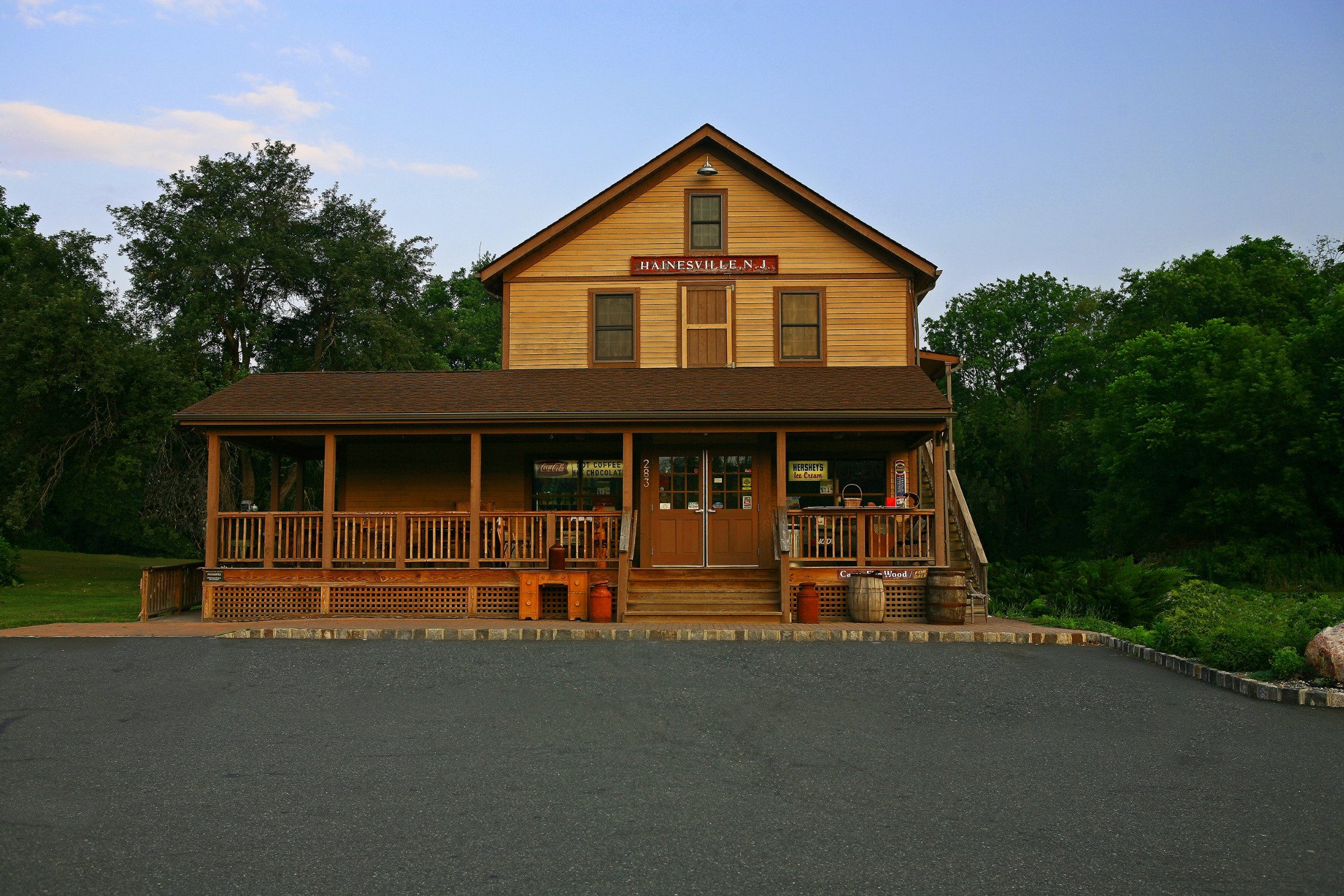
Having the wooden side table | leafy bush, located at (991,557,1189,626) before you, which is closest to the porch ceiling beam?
the wooden side table

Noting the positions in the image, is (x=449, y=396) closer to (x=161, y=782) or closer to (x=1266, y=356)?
(x=161, y=782)

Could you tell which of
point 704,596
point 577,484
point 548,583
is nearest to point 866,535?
point 704,596

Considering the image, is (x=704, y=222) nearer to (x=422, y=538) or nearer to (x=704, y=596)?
(x=704, y=596)

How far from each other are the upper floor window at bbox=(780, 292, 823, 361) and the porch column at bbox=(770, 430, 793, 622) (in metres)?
2.74

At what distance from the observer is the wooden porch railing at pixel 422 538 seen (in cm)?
1680

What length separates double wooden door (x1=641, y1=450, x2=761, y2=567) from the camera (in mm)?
18219

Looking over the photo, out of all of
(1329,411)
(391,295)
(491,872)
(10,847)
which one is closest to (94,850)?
(10,847)

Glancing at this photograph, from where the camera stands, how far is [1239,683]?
10.5 metres

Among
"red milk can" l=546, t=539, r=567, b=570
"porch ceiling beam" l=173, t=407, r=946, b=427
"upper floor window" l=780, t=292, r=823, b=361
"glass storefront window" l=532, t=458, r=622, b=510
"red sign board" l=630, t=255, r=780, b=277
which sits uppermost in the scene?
"red sign board" l=630, t=255, r=780, b=277

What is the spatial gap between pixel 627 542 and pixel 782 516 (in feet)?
7.70

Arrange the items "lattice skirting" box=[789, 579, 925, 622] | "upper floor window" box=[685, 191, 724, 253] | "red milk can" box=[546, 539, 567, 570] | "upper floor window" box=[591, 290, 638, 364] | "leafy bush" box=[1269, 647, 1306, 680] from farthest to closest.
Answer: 1. "upper floor window" box=[685, 191, 724, 253]
2. "upper floor window" box=[591, 290, 638, 364]
3. "red milk can" box=[546, 539, 567, 570]
4. "lattice skirting" box=[789, 579, 925, 622]
5. "leafy bush" box=[1269, 647, 1306, 680]

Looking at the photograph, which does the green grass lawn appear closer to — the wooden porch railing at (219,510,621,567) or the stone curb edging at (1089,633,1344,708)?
the wooden porch railing at (219,510,621,567)

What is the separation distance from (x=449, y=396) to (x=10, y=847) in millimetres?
12512

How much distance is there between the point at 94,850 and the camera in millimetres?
5648
